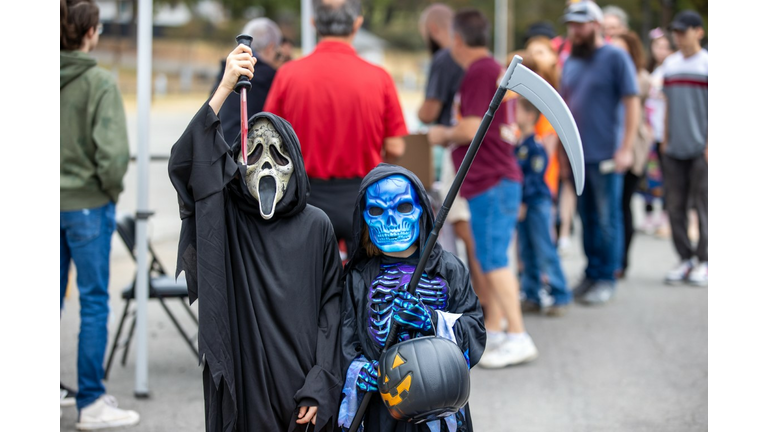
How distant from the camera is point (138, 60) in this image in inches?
187

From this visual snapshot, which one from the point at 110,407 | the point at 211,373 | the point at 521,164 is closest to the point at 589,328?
the point at 521,164

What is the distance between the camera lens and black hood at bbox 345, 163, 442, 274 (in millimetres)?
3186

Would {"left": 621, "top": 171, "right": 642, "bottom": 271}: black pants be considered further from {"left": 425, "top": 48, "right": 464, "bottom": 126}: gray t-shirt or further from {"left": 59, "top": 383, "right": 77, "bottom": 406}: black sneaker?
{"left": 59, "top": 383, "right": 77, "bottom": 406}: black sneaker

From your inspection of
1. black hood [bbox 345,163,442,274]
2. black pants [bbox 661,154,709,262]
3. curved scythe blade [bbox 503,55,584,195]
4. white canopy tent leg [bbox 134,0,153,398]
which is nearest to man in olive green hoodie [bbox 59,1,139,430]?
white canopy tent leg [bbox 134,0,153,398]

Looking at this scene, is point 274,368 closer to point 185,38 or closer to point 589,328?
point 589,328

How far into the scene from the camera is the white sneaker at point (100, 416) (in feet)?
14.7

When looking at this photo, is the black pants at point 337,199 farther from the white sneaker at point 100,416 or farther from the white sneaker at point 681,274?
the white sneaker at point 681,274

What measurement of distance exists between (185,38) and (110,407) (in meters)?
Result: 47.4

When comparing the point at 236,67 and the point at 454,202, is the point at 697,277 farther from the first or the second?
the point at 236,67

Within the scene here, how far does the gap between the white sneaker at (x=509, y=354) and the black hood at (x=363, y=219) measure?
2.59 meters

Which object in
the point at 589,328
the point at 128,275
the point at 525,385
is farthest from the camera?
the point at 128,275

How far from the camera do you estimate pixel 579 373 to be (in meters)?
5.67

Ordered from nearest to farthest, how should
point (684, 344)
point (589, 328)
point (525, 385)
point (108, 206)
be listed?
point (108, 206)
point (525, 385)
point (684, 344)
point (589, 328)

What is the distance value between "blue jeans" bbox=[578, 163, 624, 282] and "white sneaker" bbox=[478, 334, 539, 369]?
1.88 m
